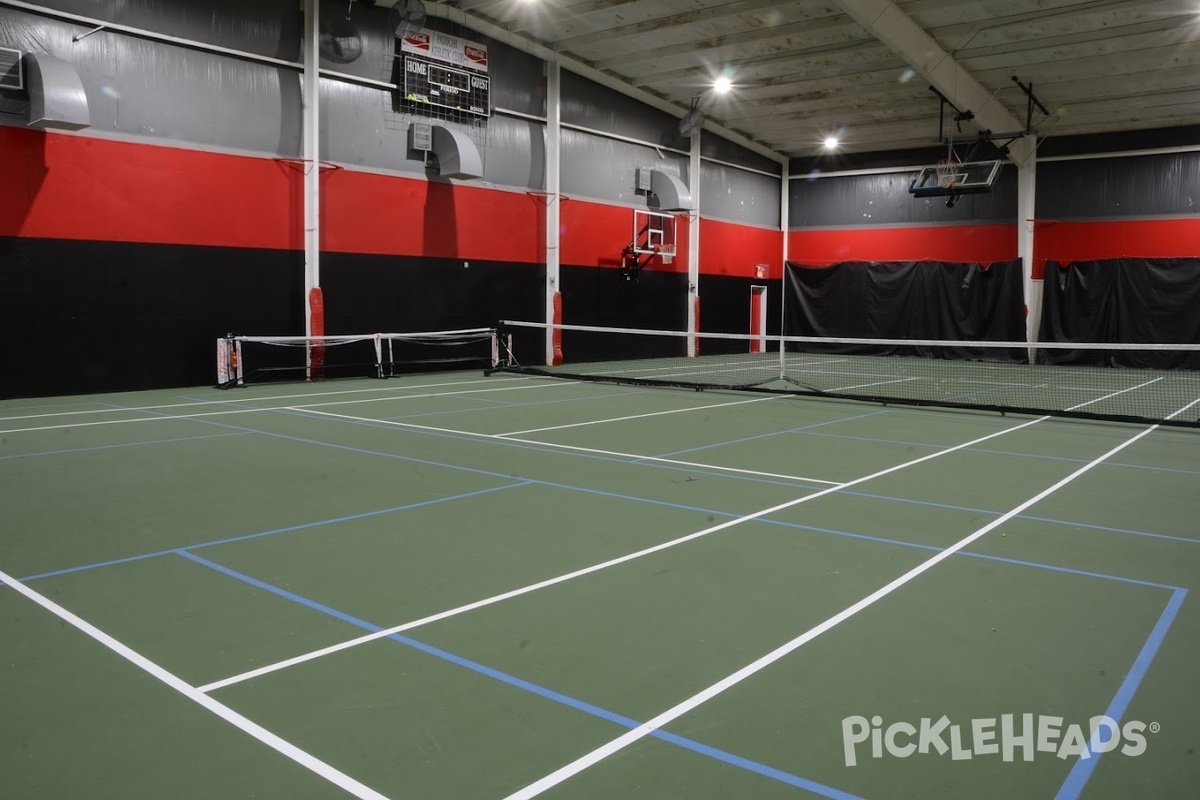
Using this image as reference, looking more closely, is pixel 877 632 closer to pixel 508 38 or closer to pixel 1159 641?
pixel 1159 641

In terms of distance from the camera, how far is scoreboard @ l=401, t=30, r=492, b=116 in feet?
54.2

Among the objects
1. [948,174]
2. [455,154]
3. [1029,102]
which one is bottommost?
[455,154]

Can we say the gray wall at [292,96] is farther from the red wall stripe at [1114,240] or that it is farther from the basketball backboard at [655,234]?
the red wall stripe at [1114,240]

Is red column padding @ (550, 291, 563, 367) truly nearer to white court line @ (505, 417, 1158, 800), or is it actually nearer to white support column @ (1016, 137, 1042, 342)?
white support column @ (1016, 137, 1042, 342)

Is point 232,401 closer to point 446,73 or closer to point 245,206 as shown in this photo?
point 245,206

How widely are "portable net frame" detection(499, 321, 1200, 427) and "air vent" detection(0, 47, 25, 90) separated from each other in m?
8.44

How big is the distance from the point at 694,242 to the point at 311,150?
11.7 metres

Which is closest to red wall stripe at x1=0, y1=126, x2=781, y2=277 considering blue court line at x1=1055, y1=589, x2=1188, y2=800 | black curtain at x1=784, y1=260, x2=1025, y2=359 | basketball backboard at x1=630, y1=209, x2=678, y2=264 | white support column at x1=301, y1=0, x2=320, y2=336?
white support column at x1=301, y1=0, x2=320, y2=336

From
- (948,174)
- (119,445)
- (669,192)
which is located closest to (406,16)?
(669,192)

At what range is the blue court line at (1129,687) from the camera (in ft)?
8.45

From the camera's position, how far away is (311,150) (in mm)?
14953

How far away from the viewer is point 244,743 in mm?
2754

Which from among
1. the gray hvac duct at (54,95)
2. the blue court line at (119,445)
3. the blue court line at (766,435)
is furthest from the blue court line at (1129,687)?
the gray hvac duct at (54,95)

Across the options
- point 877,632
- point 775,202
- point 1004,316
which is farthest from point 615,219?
point 877,632
